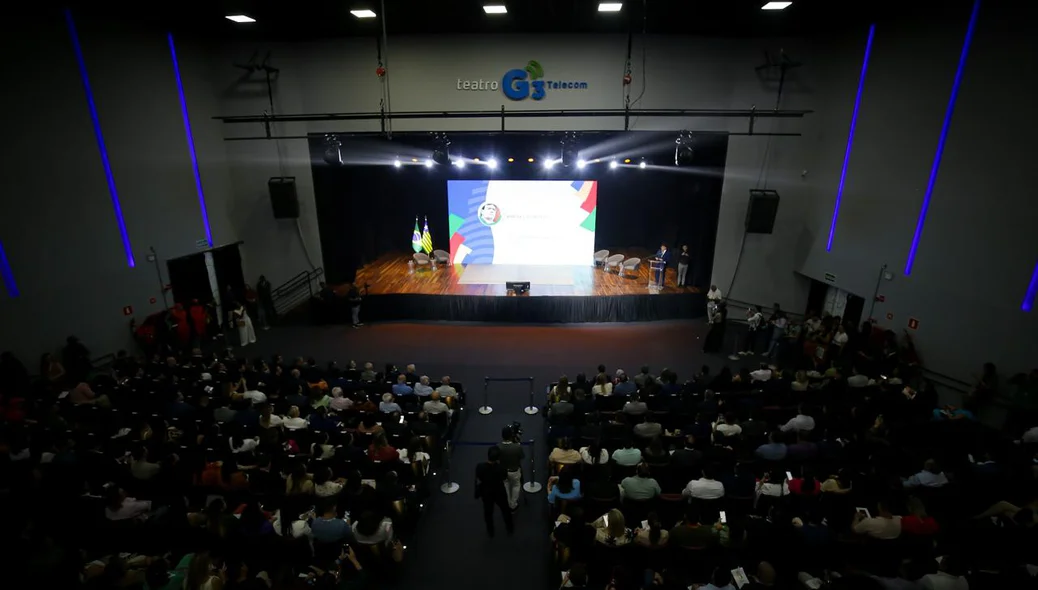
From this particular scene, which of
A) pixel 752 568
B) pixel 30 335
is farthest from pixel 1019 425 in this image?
pixel 30 335

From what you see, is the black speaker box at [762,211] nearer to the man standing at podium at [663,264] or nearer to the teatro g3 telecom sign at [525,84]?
the man standing at podium at [663,264]

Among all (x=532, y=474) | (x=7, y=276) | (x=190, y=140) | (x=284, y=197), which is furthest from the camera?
(x=284, y=197)

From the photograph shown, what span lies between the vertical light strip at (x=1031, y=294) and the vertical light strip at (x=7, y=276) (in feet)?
50.7

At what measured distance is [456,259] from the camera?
1465 centimetres

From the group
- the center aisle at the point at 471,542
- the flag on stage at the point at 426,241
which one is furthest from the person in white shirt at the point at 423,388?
the flag on stage at the point at 426,241

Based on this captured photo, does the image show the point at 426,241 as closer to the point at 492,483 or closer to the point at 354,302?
the point at 354,302

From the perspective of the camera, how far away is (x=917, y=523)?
4.33 metres

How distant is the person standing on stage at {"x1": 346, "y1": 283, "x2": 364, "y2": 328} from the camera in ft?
38.5

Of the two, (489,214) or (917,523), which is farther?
(489,214)

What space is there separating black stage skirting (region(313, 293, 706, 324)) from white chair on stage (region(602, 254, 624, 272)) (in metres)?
2.28

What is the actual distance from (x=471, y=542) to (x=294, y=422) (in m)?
2.69

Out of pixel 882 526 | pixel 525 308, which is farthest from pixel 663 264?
pixel 882 526

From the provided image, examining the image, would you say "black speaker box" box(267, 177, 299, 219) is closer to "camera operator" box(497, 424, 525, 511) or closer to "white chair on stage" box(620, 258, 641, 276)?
"white chair on stage" box(620, 258, 641, 276)

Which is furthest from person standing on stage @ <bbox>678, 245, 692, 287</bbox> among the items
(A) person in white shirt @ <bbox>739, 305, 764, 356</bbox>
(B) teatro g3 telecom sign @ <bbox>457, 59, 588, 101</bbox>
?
(B) teatro g3 telecom sign @ <bbox>457, 59, 588, 101</bbox>
